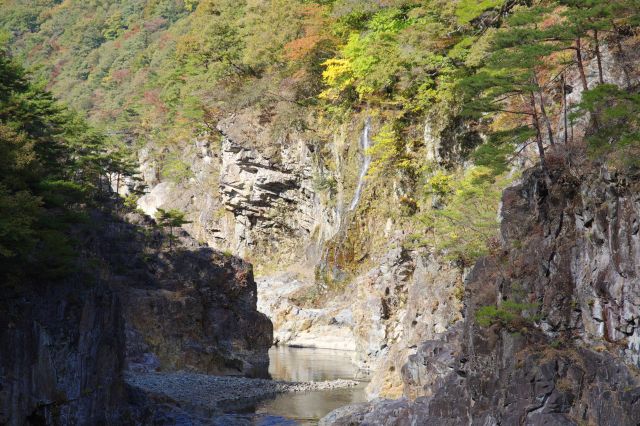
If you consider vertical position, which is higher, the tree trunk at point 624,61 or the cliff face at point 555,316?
the tree trunk at point 624,61

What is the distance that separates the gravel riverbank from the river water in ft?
2.91

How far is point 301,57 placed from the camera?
50031mm

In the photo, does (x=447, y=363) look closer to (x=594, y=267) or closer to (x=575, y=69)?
(x=594, y=267)

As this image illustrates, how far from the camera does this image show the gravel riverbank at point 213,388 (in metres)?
28.7

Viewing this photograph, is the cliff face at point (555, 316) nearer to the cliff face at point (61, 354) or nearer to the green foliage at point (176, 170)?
the cliff face at point (61, 354)

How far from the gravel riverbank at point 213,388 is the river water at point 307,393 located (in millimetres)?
887

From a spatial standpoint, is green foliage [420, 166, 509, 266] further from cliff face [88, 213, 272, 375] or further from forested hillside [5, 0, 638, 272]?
cliff face [88, 213, 272, 375]

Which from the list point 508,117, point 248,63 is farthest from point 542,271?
point 248,63

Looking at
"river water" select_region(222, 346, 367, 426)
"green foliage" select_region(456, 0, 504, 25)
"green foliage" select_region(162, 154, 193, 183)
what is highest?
"green foliage" select_region(162, 154, 193, 183)

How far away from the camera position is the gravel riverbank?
94.3ft

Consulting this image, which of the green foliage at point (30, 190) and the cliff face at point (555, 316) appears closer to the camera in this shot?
the cliff face at point (555, 316)

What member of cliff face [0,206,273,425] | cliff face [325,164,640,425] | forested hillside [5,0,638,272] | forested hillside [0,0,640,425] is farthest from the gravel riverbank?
cliff face [325,164,640,425]

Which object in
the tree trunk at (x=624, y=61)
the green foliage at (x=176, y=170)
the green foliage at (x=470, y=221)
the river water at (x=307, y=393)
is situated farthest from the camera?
the green foliage at (x=176, y=170)

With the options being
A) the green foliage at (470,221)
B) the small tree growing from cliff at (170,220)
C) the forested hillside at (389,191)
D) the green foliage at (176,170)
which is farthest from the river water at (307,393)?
the green foliage at (176,170)
